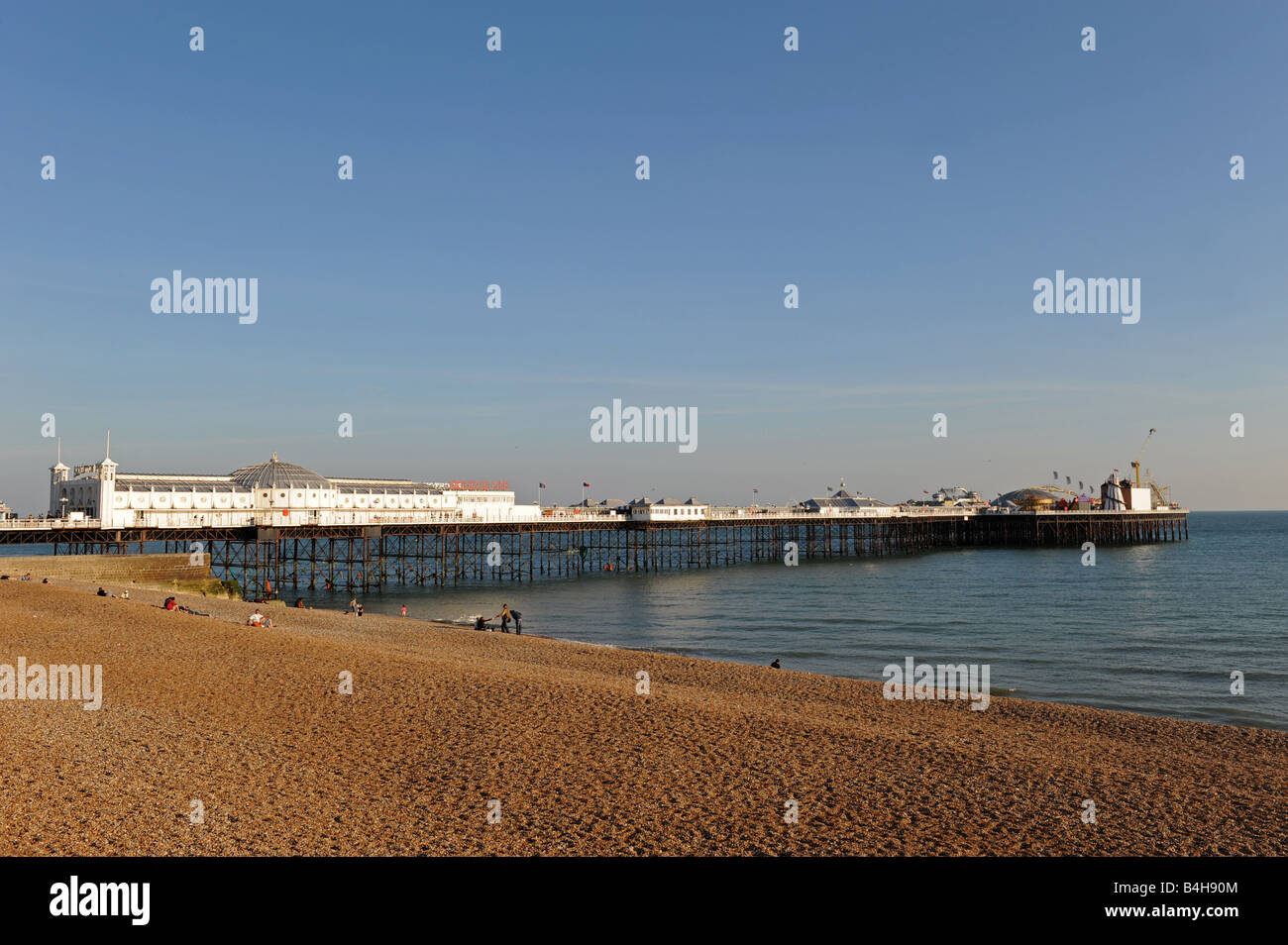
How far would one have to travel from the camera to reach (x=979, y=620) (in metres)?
39.8

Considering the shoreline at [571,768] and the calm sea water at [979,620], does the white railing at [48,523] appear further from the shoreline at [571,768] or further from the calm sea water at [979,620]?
the shoreline at [571,768]

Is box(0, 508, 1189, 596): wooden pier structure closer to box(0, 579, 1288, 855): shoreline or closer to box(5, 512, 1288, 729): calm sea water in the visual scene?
box(5, 512, 1288, 729): calm sea water

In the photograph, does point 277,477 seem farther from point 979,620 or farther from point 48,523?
point 979,620

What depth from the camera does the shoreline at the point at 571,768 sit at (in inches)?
380

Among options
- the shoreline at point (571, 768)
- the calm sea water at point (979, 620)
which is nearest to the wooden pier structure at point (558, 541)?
the calm sea water at point (979, 620)

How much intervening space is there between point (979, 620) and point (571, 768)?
1270 inches

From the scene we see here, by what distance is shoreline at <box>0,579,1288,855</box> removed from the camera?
966 cm

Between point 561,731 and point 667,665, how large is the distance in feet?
38.6

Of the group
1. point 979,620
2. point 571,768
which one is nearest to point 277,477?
point 979,620

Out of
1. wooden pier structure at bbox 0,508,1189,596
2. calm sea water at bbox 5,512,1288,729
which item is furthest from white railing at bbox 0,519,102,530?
calm sea water at bbox 5,512,1288,729

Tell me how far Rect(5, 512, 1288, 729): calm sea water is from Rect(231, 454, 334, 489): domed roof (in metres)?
14.3
